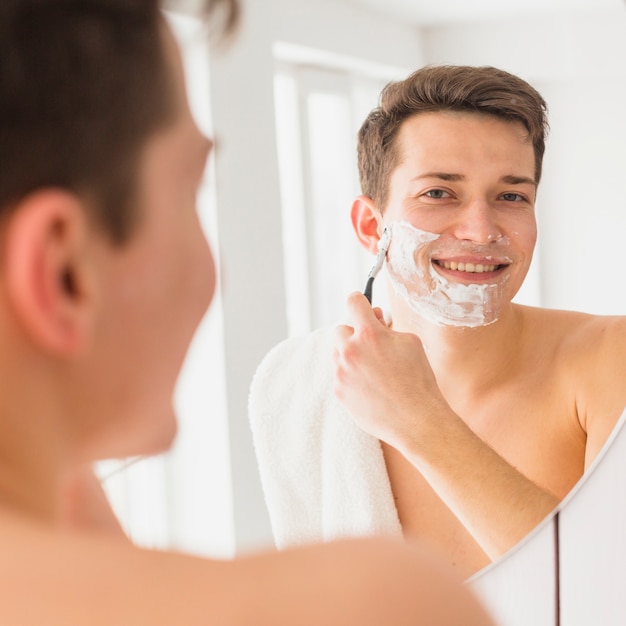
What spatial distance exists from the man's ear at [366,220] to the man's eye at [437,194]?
1.3 inches

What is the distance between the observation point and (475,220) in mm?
494

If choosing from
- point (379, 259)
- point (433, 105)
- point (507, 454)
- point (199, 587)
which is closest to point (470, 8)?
point (433, 105)

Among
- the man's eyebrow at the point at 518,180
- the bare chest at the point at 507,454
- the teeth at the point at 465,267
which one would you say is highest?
the man's eyebrow at the point at 518,180

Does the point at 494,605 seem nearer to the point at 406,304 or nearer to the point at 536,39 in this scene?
the point at 406,304

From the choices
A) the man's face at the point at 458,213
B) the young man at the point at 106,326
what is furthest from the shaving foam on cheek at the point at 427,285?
the young man at the point at 106,326

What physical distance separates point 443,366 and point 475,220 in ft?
0.32

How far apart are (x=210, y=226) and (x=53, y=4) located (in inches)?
8.3

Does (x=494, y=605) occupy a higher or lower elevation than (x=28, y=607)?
lower

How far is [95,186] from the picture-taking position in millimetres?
258

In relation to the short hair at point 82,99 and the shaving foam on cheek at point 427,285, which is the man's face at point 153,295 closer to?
the short hair at point 82,99

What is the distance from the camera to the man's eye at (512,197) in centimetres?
50

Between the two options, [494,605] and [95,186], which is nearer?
[95,186]

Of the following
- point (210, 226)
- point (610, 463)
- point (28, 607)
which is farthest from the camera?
point (610, 463)

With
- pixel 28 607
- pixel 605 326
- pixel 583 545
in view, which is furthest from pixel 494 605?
pixel 28 607
